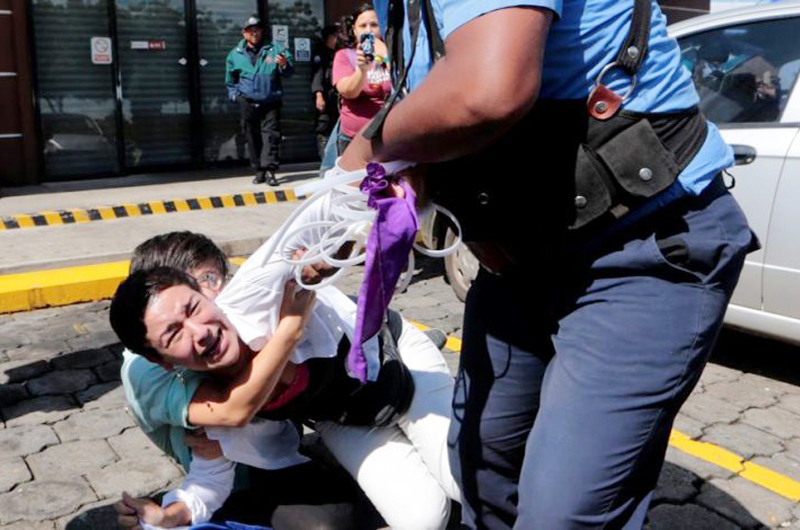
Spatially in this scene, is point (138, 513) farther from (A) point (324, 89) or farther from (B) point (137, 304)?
(A) point (324, 89)

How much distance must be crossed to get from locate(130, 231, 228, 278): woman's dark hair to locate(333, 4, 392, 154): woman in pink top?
3264mm

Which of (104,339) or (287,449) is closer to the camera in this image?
(287,449)

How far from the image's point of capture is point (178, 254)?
2.78 meters

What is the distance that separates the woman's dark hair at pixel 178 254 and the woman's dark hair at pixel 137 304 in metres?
0.23

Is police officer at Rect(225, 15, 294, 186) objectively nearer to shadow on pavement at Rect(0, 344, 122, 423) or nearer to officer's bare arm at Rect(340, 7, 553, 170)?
shadow on pavement at Rect(0, 344, 122, 423)

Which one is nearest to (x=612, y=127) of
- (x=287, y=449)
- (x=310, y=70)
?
(x=287, y=449)

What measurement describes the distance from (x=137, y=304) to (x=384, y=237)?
987mm

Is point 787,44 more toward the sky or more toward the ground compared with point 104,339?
more toward the sky

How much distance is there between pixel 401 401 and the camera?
285 centimetres

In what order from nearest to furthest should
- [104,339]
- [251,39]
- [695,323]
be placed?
[695,323], [104,339], [251,39]

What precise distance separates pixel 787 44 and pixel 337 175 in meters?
3.10

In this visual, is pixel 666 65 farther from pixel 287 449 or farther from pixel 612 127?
pixel 287 449

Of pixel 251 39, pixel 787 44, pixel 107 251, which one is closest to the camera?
pixel 787 44

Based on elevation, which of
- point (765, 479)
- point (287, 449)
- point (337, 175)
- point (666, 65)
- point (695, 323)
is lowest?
point (765, 479)
